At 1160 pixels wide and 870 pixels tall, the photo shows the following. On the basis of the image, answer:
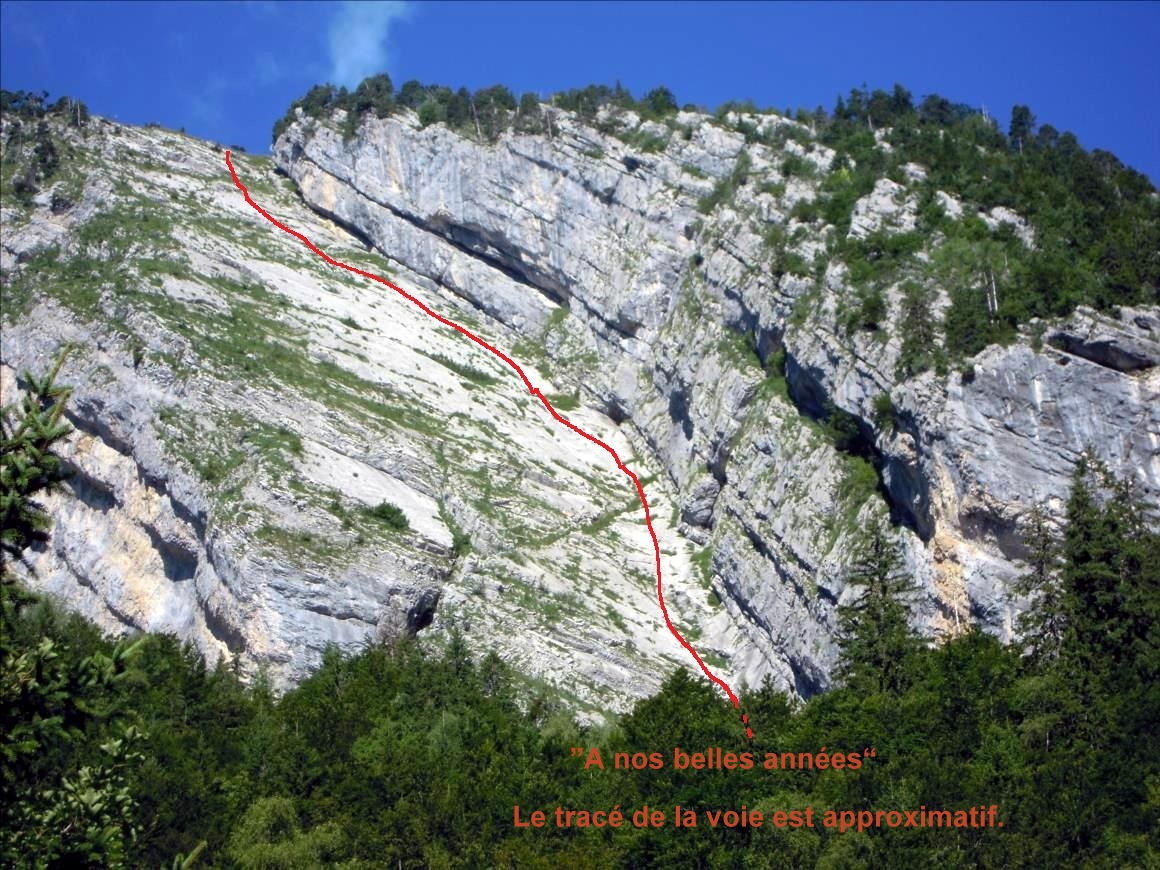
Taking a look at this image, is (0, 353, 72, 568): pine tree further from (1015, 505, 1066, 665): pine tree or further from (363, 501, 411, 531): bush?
(363, 501, 411, 531): bush

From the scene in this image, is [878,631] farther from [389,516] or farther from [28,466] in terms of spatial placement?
[28,466]

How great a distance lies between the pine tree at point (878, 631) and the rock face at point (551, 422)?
332cm

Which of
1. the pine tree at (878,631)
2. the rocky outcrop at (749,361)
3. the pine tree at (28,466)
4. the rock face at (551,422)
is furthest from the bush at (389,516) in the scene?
the pine tree at (28,466)

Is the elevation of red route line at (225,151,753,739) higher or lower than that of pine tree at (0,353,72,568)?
higher

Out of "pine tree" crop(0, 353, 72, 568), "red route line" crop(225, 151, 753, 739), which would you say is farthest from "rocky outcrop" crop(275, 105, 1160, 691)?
"pine tree" crop(0, 353, 72, 568)

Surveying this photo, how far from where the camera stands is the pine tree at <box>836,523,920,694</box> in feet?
150

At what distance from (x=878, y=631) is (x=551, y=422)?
32514 mm

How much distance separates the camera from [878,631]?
47219mm

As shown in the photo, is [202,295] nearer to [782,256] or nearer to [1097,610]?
[782,256]

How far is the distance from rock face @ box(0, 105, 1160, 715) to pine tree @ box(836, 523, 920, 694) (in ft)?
10.9

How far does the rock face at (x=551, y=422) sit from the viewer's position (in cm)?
5400

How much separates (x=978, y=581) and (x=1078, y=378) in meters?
8.98

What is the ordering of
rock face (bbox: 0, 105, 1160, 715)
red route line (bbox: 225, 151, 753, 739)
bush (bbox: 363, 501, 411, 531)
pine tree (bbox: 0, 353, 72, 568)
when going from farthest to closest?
red route line (bbox: 225, 151, 753, 739) → bush (bbox: 363, 501, 411, 531) → rock face (bbox: 0, 105, 1160, 715) → pine tree (bbox: 0, 353, 72, 568)

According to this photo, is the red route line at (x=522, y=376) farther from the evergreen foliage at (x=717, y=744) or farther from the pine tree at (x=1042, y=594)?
the pine tree at (x=1042, y=594)
